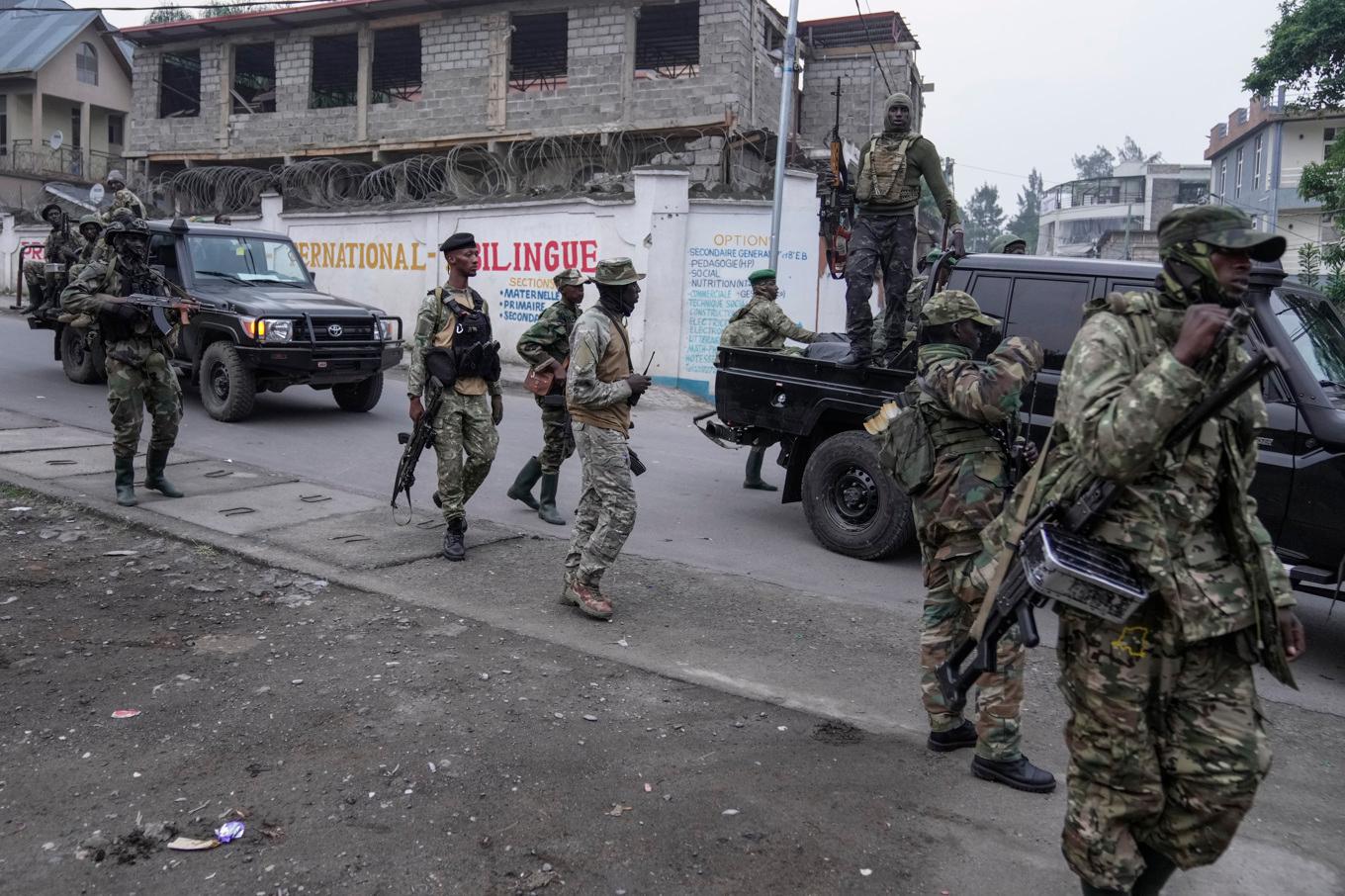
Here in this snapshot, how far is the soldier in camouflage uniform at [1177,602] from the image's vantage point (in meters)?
2.26

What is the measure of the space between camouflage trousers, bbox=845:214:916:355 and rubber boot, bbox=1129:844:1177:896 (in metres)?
4.59

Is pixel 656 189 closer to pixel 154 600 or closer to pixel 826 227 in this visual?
pixel 826 227

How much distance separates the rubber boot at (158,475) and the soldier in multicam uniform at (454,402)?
6.41ft

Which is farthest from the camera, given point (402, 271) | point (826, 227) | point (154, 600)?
point (402, 271)

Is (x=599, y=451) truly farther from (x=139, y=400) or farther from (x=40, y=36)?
(x=40, y=36)

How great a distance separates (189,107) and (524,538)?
25.7m

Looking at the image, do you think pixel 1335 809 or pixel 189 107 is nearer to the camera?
pixel 1335 809

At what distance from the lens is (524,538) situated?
21.1 ft

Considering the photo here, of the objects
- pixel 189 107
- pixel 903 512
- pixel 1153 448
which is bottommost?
pixel 903 512

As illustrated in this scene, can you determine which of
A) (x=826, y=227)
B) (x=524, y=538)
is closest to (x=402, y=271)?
(x=826, y=227)

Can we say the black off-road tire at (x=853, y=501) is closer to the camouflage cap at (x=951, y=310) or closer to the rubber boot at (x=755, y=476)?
the rubber boot at (x=755, y=476)

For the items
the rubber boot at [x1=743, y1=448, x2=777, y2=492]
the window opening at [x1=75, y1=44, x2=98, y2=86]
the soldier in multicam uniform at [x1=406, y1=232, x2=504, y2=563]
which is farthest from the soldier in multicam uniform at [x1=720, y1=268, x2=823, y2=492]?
the window opening at [x1=75, y1=44, x2=98, y2=86]

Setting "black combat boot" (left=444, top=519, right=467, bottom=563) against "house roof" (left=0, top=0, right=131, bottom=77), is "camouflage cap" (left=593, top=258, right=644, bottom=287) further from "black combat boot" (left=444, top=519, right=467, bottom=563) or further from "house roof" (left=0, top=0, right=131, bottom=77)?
"house roof" (left=0, top=0, right=131, bottom=77)

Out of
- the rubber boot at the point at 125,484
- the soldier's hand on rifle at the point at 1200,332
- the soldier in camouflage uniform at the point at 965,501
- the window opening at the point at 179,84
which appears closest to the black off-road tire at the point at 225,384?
the rubber boot at the point at 125,484
